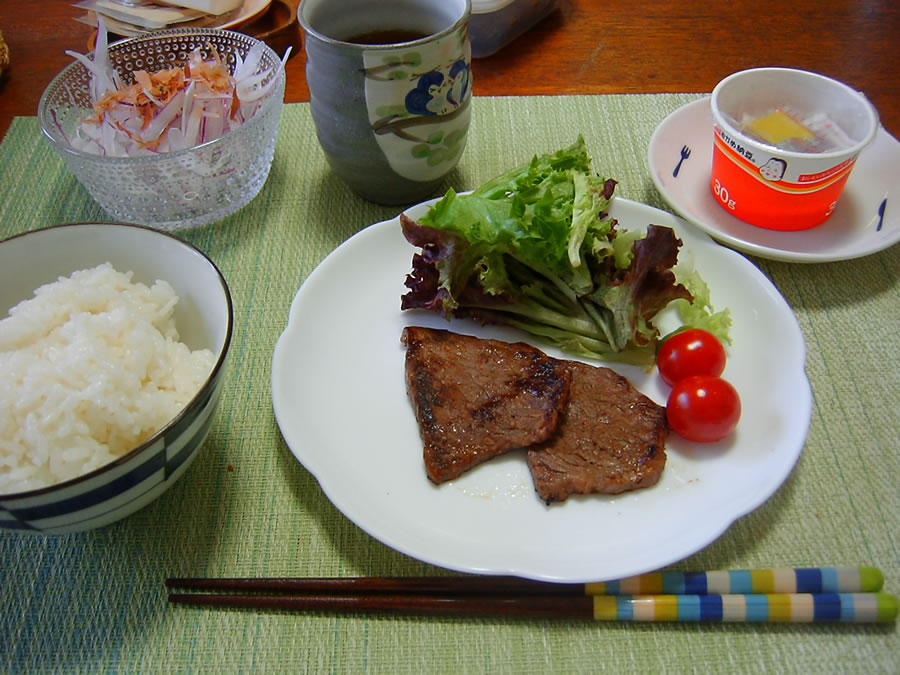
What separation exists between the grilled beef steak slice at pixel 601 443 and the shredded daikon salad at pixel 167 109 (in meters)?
1.49

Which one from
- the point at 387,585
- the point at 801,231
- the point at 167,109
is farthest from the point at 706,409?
the point at 167,109

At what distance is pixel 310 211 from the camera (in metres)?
2.39

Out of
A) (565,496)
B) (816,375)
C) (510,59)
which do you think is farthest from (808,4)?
(565,496)

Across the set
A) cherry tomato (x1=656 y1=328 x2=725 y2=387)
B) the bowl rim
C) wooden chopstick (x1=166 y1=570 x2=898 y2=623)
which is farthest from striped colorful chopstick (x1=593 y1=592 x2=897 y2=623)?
the bowl rim

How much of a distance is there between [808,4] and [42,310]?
12.0 feet

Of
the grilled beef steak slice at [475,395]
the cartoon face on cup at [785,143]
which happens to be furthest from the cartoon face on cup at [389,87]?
the cartoon face on cup at [785,143]

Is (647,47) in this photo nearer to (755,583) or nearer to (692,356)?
(692,356)

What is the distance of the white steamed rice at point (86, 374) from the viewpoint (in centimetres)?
133

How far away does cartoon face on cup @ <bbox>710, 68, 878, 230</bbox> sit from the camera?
2.03m

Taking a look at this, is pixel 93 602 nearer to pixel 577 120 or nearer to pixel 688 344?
pixel 688 344

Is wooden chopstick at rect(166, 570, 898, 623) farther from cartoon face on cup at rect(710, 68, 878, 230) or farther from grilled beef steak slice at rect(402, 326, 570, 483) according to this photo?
cartoon face on cup at rect(710, 68, 878, 230)

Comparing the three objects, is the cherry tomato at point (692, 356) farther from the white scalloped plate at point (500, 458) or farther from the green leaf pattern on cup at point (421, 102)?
the green leaf pattern on cup at point (421, 102)

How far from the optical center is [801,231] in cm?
218

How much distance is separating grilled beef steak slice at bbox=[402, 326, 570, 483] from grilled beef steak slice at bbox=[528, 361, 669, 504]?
0.05 m
